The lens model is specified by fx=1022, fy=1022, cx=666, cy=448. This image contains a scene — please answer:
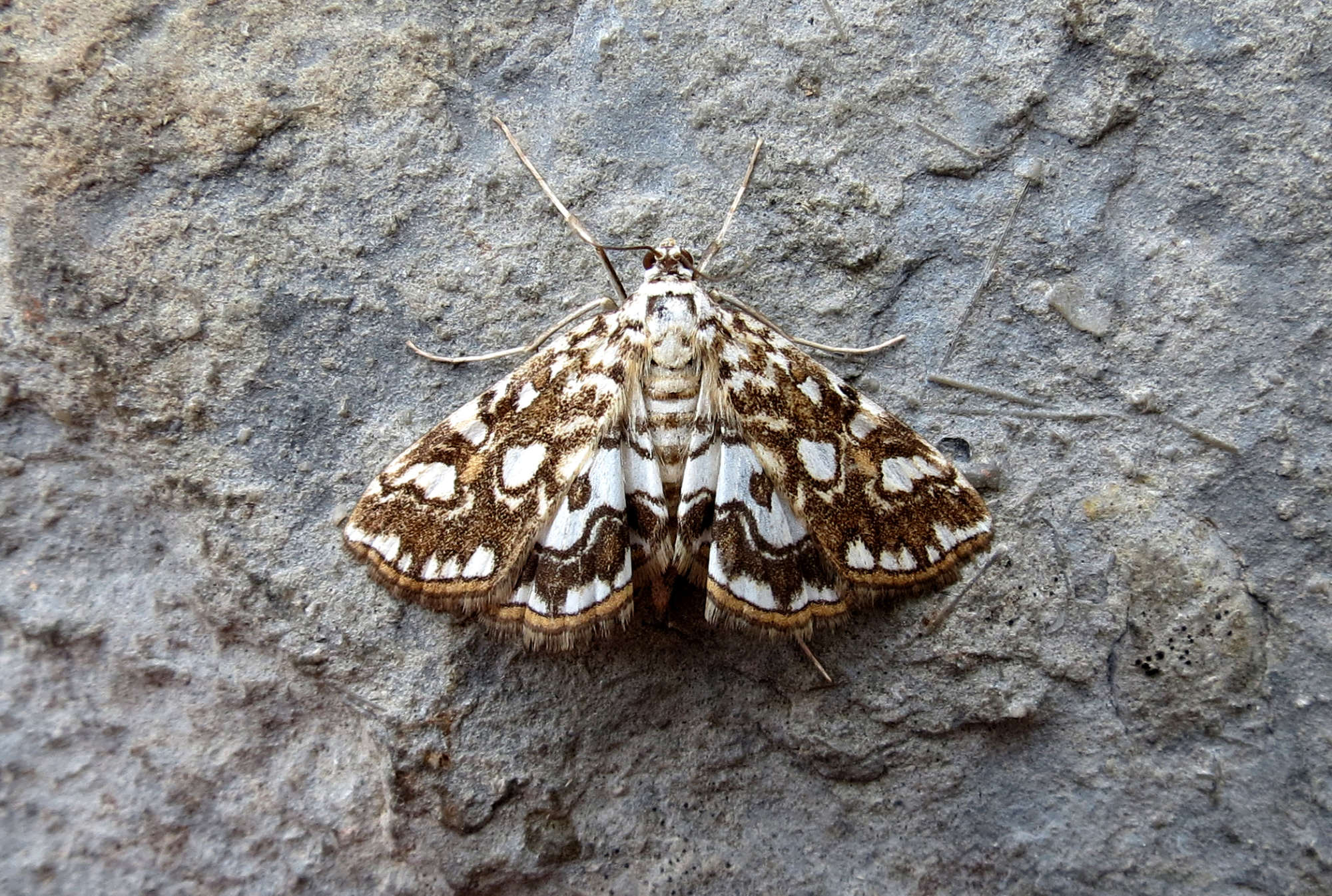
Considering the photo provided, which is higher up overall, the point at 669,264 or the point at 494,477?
the point at 669,264

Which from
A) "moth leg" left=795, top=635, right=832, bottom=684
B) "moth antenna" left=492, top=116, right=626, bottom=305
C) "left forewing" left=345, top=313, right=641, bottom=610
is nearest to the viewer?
"left forewing" left=345, top=313, right=641, bottom=610

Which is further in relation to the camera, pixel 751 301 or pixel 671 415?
pixel 751 301

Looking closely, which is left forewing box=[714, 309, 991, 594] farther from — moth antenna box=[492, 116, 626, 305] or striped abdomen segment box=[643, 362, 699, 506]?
moth antenna box=[492, 116, 626, 305]

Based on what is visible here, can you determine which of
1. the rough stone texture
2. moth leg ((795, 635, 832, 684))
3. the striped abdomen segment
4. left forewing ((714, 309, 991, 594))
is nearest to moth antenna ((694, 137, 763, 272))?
the rough stone texture

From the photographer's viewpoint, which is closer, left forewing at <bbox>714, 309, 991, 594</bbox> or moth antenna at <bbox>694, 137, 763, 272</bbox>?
left forewing at <bbox>714, 309, 991, 594</bbox>

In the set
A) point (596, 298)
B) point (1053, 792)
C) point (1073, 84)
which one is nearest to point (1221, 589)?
point (1053, 792)

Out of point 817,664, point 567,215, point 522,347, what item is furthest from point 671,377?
point 817,664

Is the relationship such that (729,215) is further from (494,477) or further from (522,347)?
(494,477)
